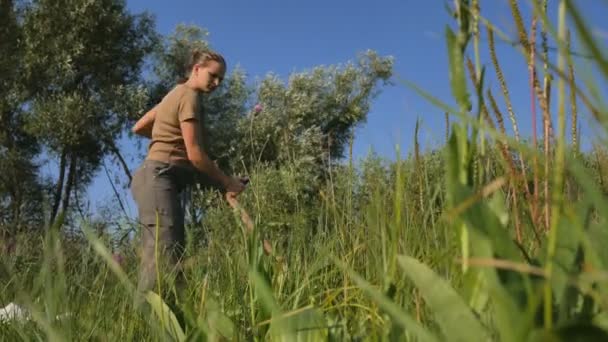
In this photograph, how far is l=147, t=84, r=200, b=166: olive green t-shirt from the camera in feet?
14.6

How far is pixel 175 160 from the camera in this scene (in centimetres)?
456

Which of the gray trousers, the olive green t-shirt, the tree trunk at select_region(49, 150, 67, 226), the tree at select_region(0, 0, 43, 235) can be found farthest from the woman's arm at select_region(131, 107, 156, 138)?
the tree trunk at select_region(49, 150, 67, 226)

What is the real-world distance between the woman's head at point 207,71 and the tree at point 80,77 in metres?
17.4

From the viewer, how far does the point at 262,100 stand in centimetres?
2552

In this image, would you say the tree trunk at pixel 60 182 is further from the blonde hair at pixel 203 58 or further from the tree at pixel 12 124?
the blonde hair at pixel 203 58

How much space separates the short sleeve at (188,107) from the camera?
14.2ft

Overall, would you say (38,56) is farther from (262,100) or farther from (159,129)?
(159,129)

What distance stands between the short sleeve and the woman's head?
0.25m

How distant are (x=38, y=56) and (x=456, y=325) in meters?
22.8

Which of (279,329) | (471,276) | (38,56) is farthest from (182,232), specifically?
(38,56)

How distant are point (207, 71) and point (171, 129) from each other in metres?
0.45

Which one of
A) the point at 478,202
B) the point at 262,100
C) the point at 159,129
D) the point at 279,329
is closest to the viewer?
the point at 478,202

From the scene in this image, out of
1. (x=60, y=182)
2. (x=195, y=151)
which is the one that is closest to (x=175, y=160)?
(x=195, y=151)

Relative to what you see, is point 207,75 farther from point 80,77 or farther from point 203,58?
point 80,77
